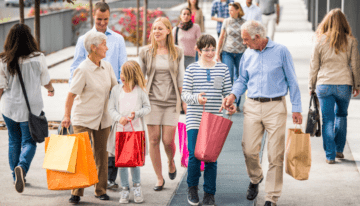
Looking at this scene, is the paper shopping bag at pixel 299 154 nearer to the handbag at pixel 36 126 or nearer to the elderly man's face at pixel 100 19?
the elderly man's face at pixel 100 19

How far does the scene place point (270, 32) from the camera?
13742 mm

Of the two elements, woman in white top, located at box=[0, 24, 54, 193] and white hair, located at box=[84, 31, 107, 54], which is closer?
white hair, located at box=[84, 31, 107, 54]

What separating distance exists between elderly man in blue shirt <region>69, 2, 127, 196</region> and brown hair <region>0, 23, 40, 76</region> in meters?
0.53

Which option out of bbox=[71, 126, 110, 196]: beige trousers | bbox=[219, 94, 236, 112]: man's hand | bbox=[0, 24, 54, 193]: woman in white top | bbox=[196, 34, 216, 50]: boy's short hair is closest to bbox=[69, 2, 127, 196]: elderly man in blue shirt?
bbox=[71, 126, 110, 196]: beige trousers

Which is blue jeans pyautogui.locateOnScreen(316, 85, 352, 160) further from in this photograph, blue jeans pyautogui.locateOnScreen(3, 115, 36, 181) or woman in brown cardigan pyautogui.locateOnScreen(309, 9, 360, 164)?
blue jeans pyautogui.locateOnScreen(3, 115, 36, 181)

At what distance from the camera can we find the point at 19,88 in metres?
5.96

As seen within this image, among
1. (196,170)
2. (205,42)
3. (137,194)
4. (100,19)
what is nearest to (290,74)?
(205,42)

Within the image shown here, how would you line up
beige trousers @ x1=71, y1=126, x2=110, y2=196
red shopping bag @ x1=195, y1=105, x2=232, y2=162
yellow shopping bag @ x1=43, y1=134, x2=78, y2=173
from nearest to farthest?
1. yellow shopping bag @ x1=43, y1=134, x2=78, y2=173
2. red shopping bag @ x1=195, y1=105, x2=232, y2=162
3. beige trousers @ x1=71, y1=126, x2=110, y2=196

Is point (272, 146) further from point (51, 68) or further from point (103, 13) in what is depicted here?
point (51, 68)

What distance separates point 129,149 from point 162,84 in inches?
35.7

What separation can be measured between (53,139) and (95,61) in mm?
897

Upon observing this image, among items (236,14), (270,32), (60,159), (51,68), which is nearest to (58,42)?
(51,68)

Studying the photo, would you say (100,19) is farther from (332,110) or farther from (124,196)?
(332,110)

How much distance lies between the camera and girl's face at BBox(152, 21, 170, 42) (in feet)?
18.8
